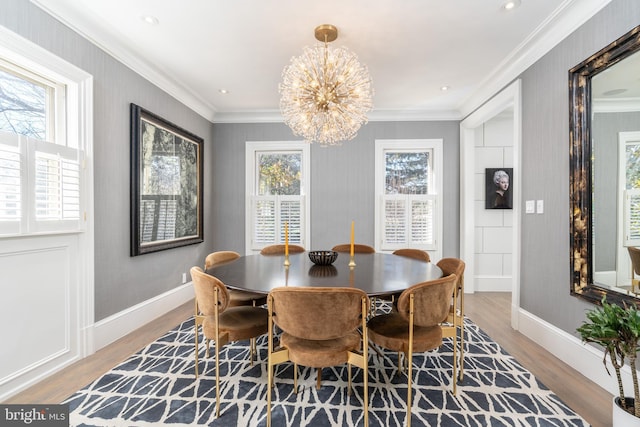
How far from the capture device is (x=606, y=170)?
194 centimetres

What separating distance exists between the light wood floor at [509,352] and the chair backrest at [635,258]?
2.76ft

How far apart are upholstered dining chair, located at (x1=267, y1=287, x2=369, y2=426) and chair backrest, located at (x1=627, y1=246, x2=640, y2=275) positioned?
5.80 ft

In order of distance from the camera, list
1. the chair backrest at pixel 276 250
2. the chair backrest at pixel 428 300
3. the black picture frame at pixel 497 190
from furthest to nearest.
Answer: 1. the black picture frame at pixel 497 190
2. the chair backrest at pixel 276 250
3. the chair backrest at pixel 428 300

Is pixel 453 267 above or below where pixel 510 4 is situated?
below

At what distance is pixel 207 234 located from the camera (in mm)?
4344

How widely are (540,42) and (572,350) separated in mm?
2586

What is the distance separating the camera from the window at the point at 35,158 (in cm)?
181

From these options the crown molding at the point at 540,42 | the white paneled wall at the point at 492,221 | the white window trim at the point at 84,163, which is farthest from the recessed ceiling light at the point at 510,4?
the white window trim at the point at 84,163

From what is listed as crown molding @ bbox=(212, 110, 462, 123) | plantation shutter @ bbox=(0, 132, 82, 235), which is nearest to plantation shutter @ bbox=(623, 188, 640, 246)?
crown molding @ bbox=(212, 110, 462, 123)

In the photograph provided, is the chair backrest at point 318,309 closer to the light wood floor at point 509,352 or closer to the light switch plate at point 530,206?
the light wood floor at point 509,352

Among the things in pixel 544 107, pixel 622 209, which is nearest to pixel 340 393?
pixel 622 209

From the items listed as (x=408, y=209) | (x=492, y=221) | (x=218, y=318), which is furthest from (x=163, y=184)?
(x=492, y=221)

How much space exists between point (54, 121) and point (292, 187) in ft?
9.25

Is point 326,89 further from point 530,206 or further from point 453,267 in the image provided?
point 530,206
